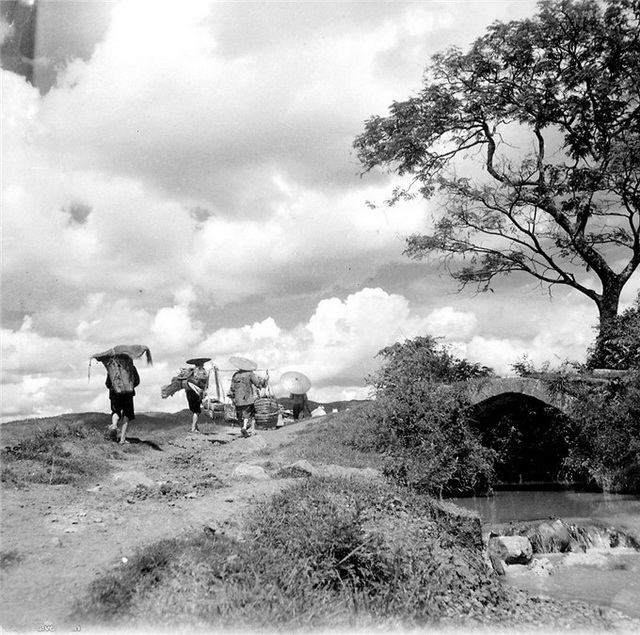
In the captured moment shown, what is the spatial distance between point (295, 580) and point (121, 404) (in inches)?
384

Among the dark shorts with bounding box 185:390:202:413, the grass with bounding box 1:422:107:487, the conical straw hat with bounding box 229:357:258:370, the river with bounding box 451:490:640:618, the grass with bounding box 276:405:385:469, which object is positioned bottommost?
the river with bounding box 451:490:640:618

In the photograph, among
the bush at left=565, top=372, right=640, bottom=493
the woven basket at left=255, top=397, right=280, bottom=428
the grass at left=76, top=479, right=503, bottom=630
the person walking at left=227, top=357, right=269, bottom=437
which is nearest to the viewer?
the grass at left=76, top=479, right=503, bottom=630

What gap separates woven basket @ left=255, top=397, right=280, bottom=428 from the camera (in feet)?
68.0

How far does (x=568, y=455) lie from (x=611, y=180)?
8.03 metres

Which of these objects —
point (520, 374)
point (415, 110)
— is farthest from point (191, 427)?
point (415, 110)

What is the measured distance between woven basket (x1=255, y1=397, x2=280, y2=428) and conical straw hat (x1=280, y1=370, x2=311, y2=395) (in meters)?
1.69

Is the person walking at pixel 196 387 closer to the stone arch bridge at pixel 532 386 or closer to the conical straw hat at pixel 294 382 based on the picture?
the conical straw hat at pixel 294 382

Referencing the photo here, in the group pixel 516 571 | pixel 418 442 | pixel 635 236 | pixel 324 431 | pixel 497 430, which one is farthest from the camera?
pixel 635 236

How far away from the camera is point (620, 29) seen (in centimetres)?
1605

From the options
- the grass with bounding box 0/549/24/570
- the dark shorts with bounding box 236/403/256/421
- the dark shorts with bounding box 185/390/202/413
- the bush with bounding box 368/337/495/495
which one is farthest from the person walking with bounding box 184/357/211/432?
the grass with bounding box 0/549/24/570

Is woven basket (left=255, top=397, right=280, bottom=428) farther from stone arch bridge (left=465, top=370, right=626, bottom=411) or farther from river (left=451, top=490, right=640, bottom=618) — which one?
river (left=451, top=490, right=640, bottom=618)

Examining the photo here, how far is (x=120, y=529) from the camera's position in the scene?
20.2 ft

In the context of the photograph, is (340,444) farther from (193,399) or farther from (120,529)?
(120,529)

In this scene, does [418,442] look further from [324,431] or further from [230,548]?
[230,548]
